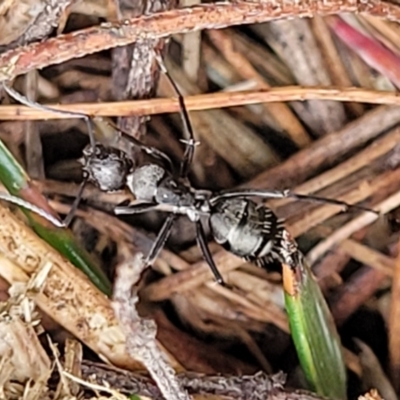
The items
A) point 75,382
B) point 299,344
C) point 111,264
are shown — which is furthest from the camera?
point 111,264

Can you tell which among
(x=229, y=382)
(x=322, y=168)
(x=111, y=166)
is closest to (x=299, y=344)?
(x=229, y=382)

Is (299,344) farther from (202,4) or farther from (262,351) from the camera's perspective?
(202,4)

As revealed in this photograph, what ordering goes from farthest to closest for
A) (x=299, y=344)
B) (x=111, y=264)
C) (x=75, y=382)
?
(x=111, y=264) < (x=299, y=344) < (x=75, y=382)

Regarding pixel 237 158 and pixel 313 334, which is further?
pixel 237 158

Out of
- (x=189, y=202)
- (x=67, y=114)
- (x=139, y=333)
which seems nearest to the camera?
(x=139, y=333)

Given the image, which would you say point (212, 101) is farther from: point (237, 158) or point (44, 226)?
point (44, 226)

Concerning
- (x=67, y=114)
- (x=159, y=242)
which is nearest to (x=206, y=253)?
(x=159, y=242)
